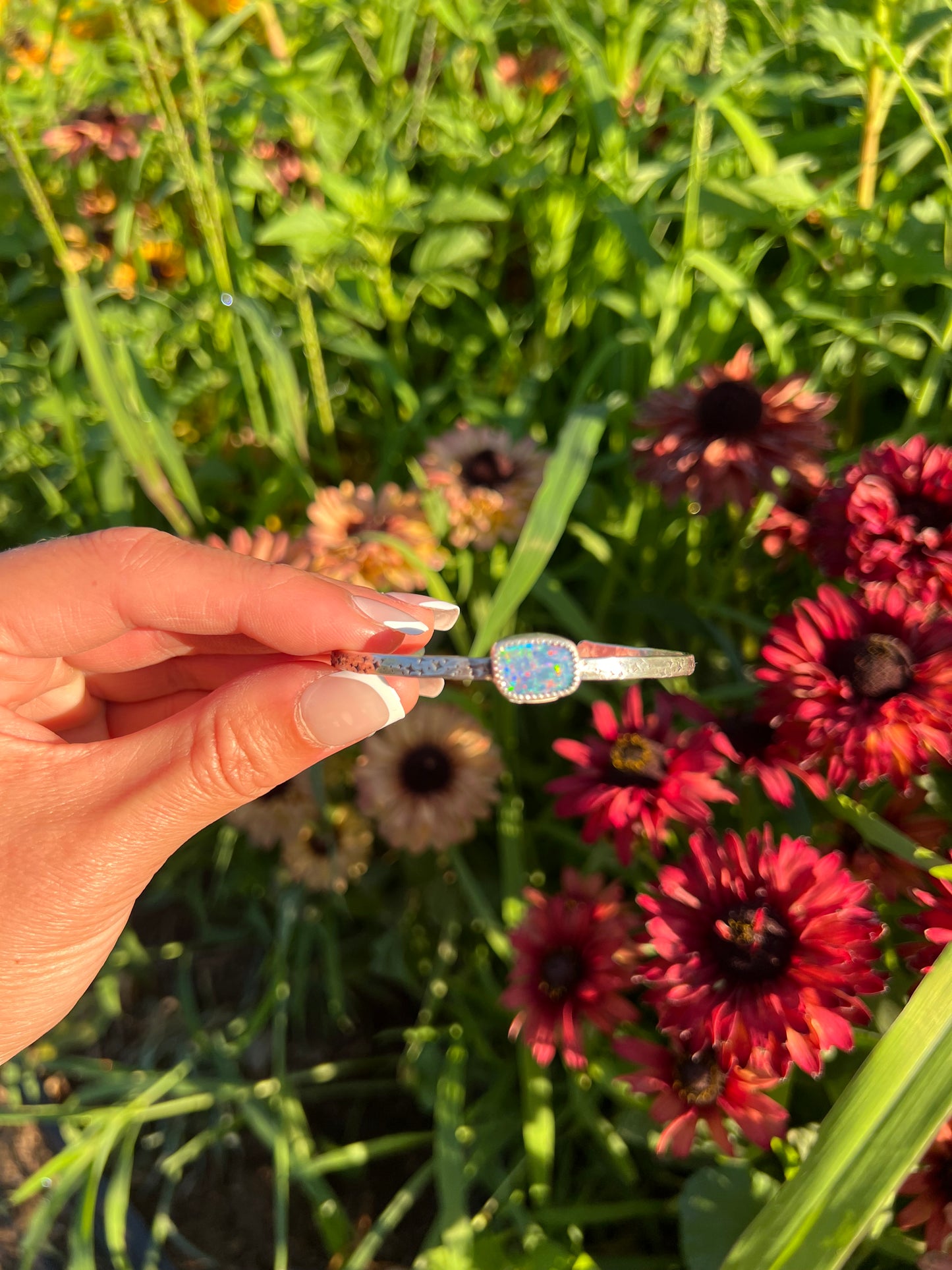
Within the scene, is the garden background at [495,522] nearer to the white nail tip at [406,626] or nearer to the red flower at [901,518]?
the red flower at [901,518]

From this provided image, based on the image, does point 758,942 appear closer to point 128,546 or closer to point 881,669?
point 881,669

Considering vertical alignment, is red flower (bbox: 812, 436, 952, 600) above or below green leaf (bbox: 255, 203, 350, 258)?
below

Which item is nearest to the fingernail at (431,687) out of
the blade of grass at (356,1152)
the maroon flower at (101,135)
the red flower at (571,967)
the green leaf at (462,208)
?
the red flower at (571,967)

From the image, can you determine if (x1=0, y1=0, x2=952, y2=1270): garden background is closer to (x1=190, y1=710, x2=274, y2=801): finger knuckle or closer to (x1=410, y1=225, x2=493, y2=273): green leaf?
(x1=410, y1=225, x2=493, y2=273): green leaf

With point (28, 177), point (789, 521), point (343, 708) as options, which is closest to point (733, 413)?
point (789, 521)

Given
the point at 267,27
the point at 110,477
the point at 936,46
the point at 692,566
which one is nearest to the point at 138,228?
the point at 267,27

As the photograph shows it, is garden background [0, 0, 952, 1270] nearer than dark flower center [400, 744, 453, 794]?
Yes

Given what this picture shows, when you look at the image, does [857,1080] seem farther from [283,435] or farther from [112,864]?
[283,435]

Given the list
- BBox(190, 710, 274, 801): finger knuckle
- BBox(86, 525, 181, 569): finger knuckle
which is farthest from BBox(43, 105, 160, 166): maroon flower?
BBox(190, 710, 274, 801): finger knuckle

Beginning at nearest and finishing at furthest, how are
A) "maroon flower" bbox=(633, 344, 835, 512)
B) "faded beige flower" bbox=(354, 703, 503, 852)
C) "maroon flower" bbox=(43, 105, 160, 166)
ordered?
"maroon flower" bbox=(633, 344, 835, 512)
"faded beige flower" bbox=(354, 703, 503, 852)
"maroon flower" bbox=(43, 105, 160, 166)
